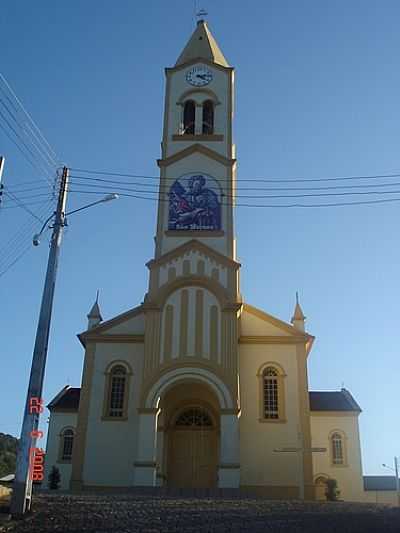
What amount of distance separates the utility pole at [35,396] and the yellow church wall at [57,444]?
68.1ft

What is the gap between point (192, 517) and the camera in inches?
612

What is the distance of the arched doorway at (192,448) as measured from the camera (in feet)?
97.7

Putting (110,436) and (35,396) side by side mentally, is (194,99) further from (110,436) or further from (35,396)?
(35,396)

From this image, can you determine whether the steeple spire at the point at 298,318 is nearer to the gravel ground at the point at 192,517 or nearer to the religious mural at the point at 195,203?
the religious mural at the point at 195,203

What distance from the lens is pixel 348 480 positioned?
3538 cm

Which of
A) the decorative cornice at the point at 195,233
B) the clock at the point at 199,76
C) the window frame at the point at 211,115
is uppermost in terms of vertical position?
the clock at the point at 199,76

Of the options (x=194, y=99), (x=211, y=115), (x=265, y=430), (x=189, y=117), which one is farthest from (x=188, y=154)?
(x=265, y=430)

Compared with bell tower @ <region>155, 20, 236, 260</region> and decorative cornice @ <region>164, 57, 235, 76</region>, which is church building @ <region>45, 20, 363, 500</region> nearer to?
bell tower @ <region>155, 20, 236, 260</region>

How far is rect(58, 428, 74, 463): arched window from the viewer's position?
37062 mm

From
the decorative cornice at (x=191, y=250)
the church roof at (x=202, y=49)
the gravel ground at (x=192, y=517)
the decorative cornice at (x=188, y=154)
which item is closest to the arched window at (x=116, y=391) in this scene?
the decorative cornice at (x=191, y=250)

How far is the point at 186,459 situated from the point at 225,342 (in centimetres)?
609

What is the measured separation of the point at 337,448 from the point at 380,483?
13.0 m

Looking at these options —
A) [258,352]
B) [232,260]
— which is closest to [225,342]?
[258,352]

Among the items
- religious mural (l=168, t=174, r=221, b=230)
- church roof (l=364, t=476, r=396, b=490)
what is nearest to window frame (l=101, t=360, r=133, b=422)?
religious mural (l=168, t=174, r=221, b=230)
